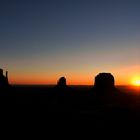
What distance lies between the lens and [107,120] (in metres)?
39.2

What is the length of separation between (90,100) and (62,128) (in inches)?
1275

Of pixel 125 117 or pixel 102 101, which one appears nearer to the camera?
pixel 125 117

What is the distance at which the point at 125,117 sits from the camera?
42531 mm

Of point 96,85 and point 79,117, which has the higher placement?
point 96,85

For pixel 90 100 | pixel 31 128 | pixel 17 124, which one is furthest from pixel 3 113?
pixel 90 100

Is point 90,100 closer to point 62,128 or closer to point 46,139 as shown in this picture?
point 62,128

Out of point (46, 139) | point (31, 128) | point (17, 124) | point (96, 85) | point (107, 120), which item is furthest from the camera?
point (96, 85)

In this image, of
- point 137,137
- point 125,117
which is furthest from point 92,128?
point 125,117

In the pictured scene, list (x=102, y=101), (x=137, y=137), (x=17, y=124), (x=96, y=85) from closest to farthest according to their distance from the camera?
(x=137, y=137)
(x=17, y=124)
(x=102, y=101)
(x=96, y=85)

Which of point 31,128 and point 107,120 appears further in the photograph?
point 107,120

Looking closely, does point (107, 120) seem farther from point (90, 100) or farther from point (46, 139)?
point (90, 100)

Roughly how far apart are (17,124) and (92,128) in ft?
30.9

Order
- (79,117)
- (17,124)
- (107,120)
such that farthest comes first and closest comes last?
(79,117) < (107,120) < (17,124)

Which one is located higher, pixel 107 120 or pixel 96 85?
pixel 96 85
